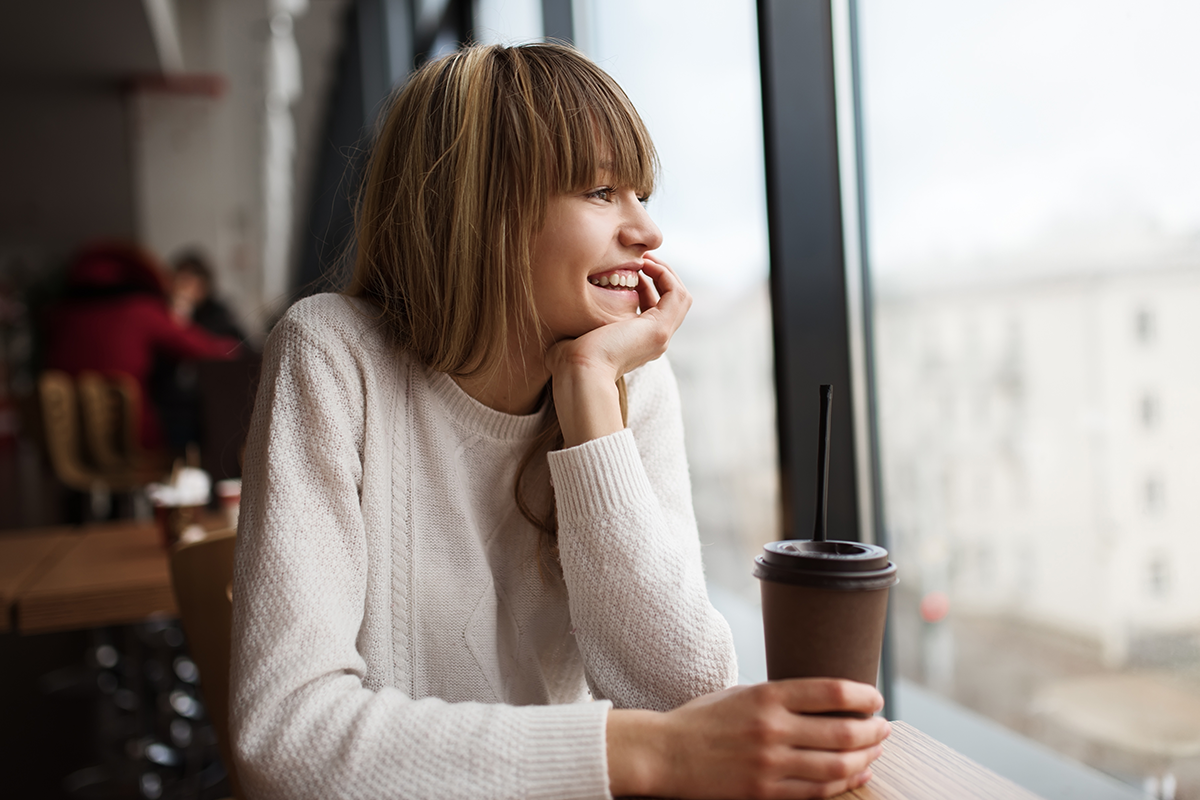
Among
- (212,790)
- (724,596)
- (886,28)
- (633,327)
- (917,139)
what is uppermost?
(886,28)

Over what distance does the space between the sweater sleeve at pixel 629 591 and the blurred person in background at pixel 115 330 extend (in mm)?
4209

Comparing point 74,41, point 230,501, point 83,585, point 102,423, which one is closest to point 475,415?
point 83,585

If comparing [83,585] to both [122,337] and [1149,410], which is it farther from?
[122,337]

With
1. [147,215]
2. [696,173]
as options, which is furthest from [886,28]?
[147,215]

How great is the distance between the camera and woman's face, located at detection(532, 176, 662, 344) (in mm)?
927

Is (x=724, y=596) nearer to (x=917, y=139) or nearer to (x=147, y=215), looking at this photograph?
Result: (x=917, y=139)

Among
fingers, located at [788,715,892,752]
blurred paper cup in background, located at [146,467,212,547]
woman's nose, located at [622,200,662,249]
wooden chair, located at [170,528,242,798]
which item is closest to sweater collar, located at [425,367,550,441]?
woman's nose, located at [622,200,662,249]

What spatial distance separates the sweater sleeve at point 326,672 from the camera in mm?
634

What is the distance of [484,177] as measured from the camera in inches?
36.1

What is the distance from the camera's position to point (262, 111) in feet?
23.8

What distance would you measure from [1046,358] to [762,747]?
0.85 m

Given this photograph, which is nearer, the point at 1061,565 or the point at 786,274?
the point at 1061,565

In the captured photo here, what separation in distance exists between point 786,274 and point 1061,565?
626mm

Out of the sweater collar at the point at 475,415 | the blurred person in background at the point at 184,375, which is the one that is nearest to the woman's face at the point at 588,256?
the sweater collar at the point at 475,415
